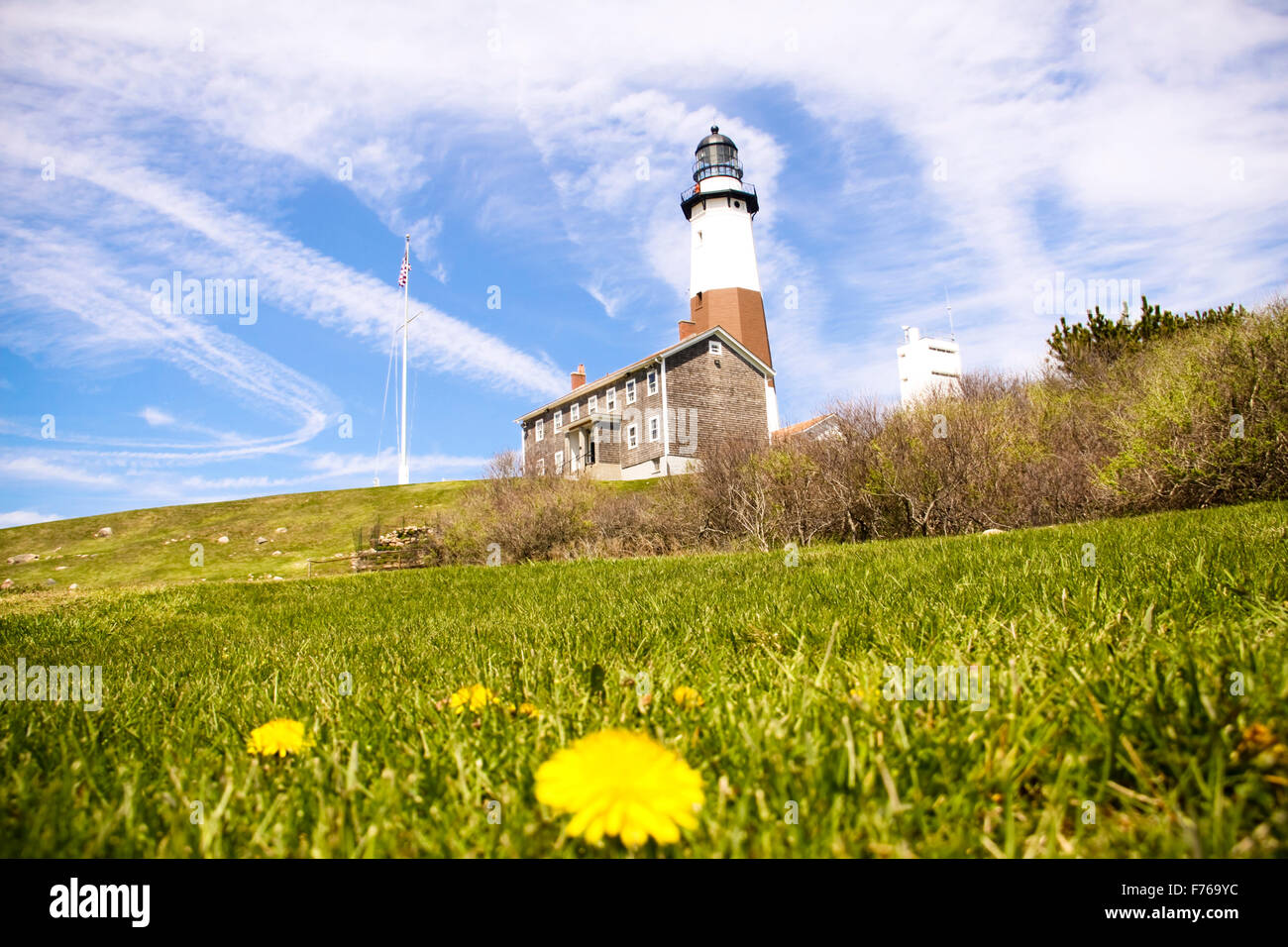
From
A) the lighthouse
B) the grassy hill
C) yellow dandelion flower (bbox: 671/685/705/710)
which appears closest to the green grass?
yellow dandelion flower (bbox: 671/685/705/710)

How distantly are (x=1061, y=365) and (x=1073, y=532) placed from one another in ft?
83.9

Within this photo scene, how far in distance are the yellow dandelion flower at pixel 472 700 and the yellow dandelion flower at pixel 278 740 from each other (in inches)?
13.5

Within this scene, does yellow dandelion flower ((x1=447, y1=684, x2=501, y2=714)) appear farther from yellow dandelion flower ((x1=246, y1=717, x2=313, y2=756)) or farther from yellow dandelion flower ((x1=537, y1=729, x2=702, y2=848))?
yellow dandelion flower ((x1=537, y1=729, x2=702, y2=848))

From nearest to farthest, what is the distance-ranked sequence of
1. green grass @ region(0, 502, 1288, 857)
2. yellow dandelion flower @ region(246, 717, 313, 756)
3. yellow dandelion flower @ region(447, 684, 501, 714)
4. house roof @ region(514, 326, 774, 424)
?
→ green grass @ region(0, 502, 1288, 857), yellow dandelion flower @ region(246, 717, 313, 756), yellow dandelion flower @ region(447, 684, 501, 714), house roof @ region(514, 326, 774, 424)

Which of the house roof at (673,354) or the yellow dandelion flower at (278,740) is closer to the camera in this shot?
the yellow dandelion flower at (278,740)

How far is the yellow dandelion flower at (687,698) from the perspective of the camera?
1.65 m

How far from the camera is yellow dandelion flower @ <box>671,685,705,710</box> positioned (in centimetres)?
165

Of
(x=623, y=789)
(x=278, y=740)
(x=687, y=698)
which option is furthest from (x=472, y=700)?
(x=623, y=789)

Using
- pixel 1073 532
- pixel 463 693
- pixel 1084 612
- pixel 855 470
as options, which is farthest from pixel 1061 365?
pixel 463 693

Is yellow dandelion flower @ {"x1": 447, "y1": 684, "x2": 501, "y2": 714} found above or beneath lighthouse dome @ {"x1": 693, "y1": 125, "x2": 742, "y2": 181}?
beneath

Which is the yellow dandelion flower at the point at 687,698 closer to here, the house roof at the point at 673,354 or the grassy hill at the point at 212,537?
the grassy hill at the point at 212,537

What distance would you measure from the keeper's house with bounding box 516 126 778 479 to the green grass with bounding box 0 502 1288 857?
31.6 metres

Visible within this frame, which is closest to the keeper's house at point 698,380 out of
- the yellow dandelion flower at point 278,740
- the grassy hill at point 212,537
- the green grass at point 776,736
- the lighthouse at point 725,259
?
the lighthouse at point 725,259

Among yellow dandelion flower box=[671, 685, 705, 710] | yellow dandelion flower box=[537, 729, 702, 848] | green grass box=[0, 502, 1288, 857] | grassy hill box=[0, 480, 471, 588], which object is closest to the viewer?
yellow dandelion flower box=[537, 729, 702, 848]
